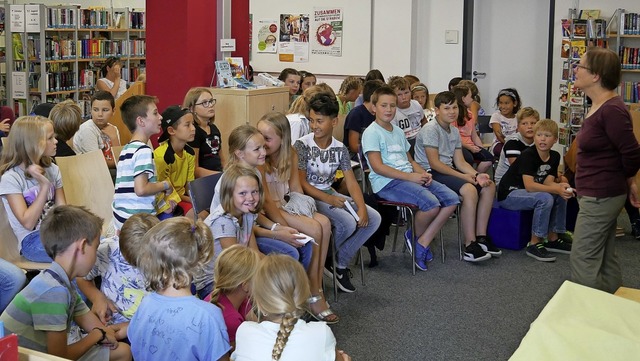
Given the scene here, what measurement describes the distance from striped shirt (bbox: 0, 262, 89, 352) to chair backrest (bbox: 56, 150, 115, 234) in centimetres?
165

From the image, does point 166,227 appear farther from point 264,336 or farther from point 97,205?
point 97,205

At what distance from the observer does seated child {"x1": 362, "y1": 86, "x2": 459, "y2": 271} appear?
17.6 ft

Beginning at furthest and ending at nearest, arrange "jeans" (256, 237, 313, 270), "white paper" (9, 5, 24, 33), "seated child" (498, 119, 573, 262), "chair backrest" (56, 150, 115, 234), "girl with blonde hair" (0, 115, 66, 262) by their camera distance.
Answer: "white paper" (9, 5, 24, 33) → "seated child" (498, 119, 573, 262) → "chair backrest" (56, 150, 115, 234) → "jeans" (256, 237, 313, 270) → "girl with blonde hair" (0, 115, 66, 262)

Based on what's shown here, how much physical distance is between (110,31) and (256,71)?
259 centimetres

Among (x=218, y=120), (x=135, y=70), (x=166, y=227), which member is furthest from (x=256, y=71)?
(x=166, y=227)

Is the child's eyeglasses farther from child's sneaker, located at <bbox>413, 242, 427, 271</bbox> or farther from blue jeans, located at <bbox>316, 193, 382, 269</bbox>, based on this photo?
child's sneaker, located at <bbox>413, 242, 427, 271</bbox>

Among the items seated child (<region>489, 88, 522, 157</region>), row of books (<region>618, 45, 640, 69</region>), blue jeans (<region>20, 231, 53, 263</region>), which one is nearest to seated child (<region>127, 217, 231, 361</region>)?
blue jeans (<region>20, 231, 53, 263</region>)

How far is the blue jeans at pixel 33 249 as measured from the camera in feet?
12.6

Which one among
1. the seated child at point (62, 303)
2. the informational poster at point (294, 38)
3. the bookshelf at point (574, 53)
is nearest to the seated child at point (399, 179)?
the seated child at point (62, 303)

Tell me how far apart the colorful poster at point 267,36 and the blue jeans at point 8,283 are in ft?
26.3

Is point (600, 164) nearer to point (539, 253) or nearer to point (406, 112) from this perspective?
point (539, 253)

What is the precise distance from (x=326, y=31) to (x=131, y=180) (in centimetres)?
709

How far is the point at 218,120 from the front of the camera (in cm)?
658

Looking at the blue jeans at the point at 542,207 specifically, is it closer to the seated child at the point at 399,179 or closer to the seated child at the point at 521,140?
the seated child at the point at 521,140
